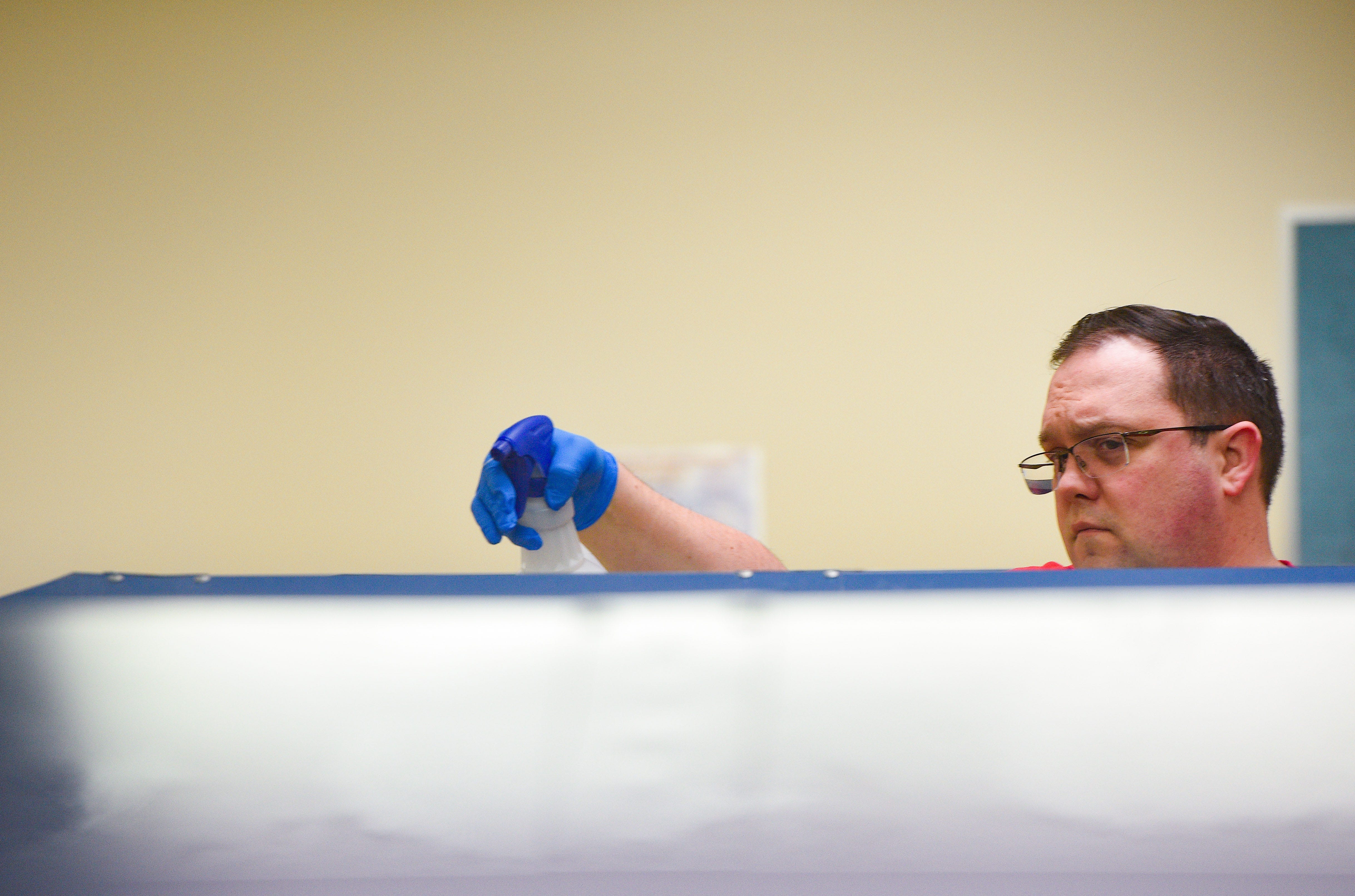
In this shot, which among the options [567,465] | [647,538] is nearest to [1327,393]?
[647,538]

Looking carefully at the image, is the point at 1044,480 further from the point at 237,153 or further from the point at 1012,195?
the point at 237,153

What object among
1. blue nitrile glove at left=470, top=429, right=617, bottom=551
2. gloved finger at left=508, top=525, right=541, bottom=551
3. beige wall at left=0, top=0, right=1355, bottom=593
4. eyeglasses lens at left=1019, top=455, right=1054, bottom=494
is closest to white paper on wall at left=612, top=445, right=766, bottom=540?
beige wall at left=0, top=0, right=1355, bottom=593

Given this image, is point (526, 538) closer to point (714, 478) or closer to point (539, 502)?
point (539, 502)

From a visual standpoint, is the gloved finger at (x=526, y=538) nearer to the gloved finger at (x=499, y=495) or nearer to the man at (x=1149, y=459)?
the gloved finger at (x=499, y=495)

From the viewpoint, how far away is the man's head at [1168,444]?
3.20ft

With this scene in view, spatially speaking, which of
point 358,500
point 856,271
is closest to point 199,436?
point 358,500

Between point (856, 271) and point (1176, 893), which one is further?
point (856, 271)

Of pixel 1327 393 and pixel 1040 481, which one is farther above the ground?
pixel 1327 393

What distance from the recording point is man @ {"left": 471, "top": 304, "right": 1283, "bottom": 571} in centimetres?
97

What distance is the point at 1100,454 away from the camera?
99 cm

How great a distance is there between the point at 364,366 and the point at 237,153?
2.19ft

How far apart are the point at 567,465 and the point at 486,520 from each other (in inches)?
4.1

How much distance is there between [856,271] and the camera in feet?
7.06

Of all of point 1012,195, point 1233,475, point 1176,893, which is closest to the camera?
point 1176,893
